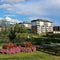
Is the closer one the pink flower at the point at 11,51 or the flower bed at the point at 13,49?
the pink flower at the point at 11,51

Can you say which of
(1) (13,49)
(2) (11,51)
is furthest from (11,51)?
(1) (13,49)

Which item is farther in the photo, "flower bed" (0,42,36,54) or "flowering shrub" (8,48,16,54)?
A: "flower bed" (0,42,36,54)

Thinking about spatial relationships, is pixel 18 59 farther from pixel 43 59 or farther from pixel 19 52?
pixel 19 52

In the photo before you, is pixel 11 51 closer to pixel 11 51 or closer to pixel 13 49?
pixel 11 51

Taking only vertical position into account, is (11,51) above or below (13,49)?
below

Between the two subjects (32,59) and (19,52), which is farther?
(19,52)

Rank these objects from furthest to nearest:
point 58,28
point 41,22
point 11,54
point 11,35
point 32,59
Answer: point 41,22 → point 58,28 → point 11,35 → point 11,54 → point 32,59

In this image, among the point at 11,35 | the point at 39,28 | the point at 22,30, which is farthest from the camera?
the point at 39,28

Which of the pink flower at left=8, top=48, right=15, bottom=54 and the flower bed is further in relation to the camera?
the flower bed

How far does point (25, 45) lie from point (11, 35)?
575 inches

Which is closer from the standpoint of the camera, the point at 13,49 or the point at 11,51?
the point at 11,51

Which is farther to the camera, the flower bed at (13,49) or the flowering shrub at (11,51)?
the flower bed at (13,49)

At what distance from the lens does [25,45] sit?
24547 mm

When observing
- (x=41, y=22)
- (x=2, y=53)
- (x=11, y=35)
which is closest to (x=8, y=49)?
(x=2, y=53)
